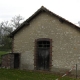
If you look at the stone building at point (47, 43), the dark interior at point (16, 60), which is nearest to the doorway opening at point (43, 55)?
the stone building at point (47, 43)

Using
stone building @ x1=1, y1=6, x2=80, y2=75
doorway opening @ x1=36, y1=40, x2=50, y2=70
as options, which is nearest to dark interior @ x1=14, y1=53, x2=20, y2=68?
stone building @ x1=1, y1=6, x2=80, y2=75

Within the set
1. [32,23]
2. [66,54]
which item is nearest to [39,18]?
[32,23]

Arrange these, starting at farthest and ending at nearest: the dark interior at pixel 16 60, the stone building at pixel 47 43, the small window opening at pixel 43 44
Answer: the dark interior at pixel 16 60 → the small window opening at pixel 43 44 → the stone building at pixel 47 43

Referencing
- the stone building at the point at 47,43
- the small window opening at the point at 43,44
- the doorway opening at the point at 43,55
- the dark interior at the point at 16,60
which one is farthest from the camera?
the dark interior at the point at 16,60

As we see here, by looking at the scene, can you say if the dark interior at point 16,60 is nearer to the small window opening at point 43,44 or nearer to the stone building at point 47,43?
the stone building at point 47,43

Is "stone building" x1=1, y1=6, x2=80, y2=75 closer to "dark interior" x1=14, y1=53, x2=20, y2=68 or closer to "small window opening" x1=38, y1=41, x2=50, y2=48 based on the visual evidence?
"small window opening" x1=38, y1=41, x2=50, y2=48

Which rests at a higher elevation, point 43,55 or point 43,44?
point 43,44

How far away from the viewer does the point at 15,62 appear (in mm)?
21234

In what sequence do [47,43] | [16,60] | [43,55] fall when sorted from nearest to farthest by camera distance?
[47,43]
[43,55]
[16,60]

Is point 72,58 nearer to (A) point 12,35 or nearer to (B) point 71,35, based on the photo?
(B) point 71,35

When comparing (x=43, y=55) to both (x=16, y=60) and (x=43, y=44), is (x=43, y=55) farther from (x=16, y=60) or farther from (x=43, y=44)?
(x=16, y=60)

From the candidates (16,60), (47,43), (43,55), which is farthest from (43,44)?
(16,60)

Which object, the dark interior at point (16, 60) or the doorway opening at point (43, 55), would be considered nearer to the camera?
the doorway opening at point (43, 55)

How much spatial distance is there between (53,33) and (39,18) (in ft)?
6.78
